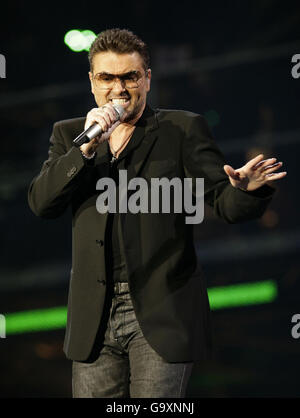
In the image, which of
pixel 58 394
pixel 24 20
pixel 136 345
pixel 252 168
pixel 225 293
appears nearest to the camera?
pixel 252 168

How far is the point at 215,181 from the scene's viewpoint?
2.33 m

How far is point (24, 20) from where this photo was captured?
6086mm

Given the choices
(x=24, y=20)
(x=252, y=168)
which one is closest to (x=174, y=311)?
(x=252, y=168)

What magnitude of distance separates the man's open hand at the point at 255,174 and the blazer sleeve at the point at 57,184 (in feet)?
1.47

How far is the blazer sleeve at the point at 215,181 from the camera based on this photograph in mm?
2197

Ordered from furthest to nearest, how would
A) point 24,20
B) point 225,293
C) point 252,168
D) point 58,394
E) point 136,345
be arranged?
point 24,20
point 225,293
point 58,394
point 136,345
point 252,168

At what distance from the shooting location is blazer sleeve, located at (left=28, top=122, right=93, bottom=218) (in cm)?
228

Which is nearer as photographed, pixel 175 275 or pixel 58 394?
pixel 175 275

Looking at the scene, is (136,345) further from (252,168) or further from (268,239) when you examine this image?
(268,239)

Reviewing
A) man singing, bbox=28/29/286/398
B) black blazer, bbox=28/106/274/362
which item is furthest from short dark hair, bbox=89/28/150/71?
black blazer, bbox=28/106/274/362

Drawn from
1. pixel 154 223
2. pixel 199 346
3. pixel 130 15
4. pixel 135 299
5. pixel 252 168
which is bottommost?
pixel 199 346

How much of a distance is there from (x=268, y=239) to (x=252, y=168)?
3756 millimetres

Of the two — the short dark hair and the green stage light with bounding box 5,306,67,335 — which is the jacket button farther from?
the green stage light with bounding box 5,306,67,335

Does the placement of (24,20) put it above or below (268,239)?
above
